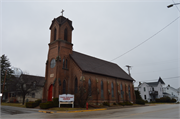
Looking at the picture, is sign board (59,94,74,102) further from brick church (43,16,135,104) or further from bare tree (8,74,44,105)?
bare tree (8,74,44,105)

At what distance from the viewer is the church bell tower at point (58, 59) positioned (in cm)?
2805

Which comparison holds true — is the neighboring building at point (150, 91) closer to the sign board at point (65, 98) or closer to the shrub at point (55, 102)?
the sign board at point (65, 98)

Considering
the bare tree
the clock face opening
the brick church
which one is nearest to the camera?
the brick church

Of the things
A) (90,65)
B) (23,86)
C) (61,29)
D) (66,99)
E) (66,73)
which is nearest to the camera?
(66,99)

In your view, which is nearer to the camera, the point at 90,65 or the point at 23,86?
the point at 90,65

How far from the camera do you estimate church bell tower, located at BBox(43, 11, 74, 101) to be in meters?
28.0

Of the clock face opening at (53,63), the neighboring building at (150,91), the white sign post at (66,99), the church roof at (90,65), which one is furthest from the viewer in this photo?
the neighboring building at (150,91)

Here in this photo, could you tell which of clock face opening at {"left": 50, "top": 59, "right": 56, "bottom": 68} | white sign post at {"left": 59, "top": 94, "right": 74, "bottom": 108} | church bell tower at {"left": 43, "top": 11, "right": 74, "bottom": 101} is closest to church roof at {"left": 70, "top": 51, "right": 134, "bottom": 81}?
church bell tower at {"left": 43, "top": 11, "right": 74, "bottom": 101}

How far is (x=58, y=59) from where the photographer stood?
2875cm

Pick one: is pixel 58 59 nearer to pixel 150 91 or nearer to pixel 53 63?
pixel 53 63

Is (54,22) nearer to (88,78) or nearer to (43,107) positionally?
(88,78)

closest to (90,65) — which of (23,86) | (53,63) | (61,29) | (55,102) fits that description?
(53,63)

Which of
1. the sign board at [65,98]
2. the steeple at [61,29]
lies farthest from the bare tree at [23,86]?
the sign board at [65,98]

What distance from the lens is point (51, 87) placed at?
96.0ft
